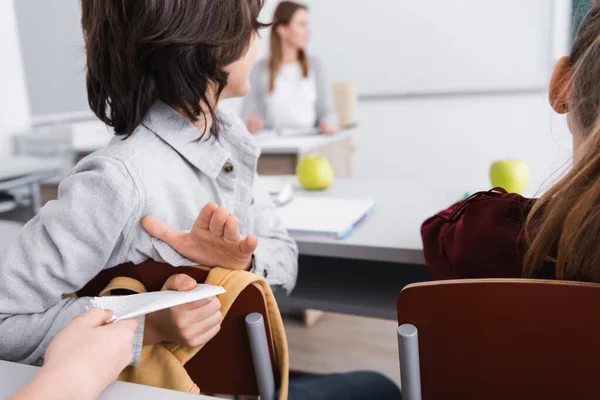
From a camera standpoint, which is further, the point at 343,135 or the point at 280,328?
the point at 343,135

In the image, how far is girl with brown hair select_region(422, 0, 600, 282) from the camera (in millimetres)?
562

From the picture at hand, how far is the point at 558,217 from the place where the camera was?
0.60 m

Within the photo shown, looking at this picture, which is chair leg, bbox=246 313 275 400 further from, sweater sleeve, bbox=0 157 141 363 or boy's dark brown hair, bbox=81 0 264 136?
boy's dark brown hair, bbox=81 0 264 136

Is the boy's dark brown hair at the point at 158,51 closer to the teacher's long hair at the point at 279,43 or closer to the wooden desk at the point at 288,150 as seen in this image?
the wooden desk at the point at 288,150

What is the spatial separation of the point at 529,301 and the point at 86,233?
1.75ft

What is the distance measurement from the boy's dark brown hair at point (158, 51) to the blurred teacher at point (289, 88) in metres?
2.31

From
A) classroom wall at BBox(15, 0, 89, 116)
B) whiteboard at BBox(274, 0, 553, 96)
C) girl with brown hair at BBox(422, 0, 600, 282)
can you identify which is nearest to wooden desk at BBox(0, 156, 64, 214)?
classroom wall at BBox(15, 0, 89, 116)

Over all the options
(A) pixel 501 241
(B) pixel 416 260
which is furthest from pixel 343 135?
(A) pixel 501 241

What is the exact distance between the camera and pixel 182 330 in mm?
651

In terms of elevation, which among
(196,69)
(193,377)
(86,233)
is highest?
(196,69)

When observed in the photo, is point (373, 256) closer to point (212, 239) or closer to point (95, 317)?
point (212, 239)

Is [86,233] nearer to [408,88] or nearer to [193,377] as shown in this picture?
[193,377]

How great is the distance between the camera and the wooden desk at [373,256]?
3.40 feet

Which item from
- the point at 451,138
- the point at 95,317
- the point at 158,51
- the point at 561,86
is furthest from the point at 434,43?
the point at 95,317
